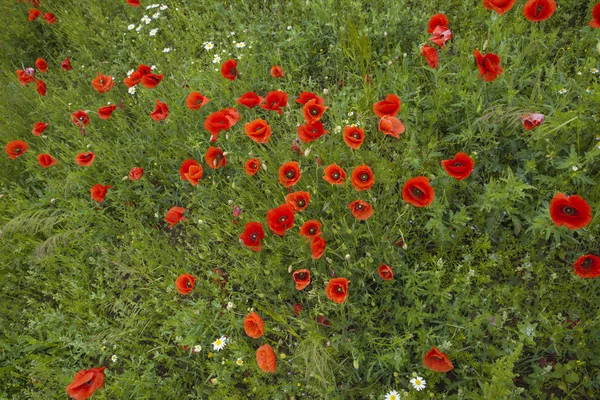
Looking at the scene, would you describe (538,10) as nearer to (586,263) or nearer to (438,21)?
(438,21)

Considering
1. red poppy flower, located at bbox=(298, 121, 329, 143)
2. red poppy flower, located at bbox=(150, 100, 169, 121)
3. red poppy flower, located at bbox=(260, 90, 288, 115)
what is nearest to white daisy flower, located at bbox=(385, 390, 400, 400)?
red poppy flower, located at bbox=(298, 121, 329, 143)

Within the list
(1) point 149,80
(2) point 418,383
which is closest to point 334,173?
(2) point 418,383

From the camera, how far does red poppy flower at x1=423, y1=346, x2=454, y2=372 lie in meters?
1.84

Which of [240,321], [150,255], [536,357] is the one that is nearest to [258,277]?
[240,321]

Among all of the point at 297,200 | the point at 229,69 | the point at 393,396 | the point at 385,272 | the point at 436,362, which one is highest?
the point at 229,69

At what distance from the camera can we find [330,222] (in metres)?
2.49

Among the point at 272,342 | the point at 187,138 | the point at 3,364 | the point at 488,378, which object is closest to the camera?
the point at 488,378

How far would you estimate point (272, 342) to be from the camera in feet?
7.89

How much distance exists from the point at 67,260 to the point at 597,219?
3429 mm

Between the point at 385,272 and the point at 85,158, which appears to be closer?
the point at 385,272

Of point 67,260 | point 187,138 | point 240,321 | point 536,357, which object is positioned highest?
point 187,138

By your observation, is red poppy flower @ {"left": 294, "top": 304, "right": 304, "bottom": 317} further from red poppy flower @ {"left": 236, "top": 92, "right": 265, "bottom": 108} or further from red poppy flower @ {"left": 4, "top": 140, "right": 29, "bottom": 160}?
red poppy flower @ {"left": 4, "top": 140, "right": 29, "bottom": 160}

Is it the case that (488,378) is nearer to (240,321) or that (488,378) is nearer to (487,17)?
(240,321)

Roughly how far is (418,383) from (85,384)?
1.64 m
